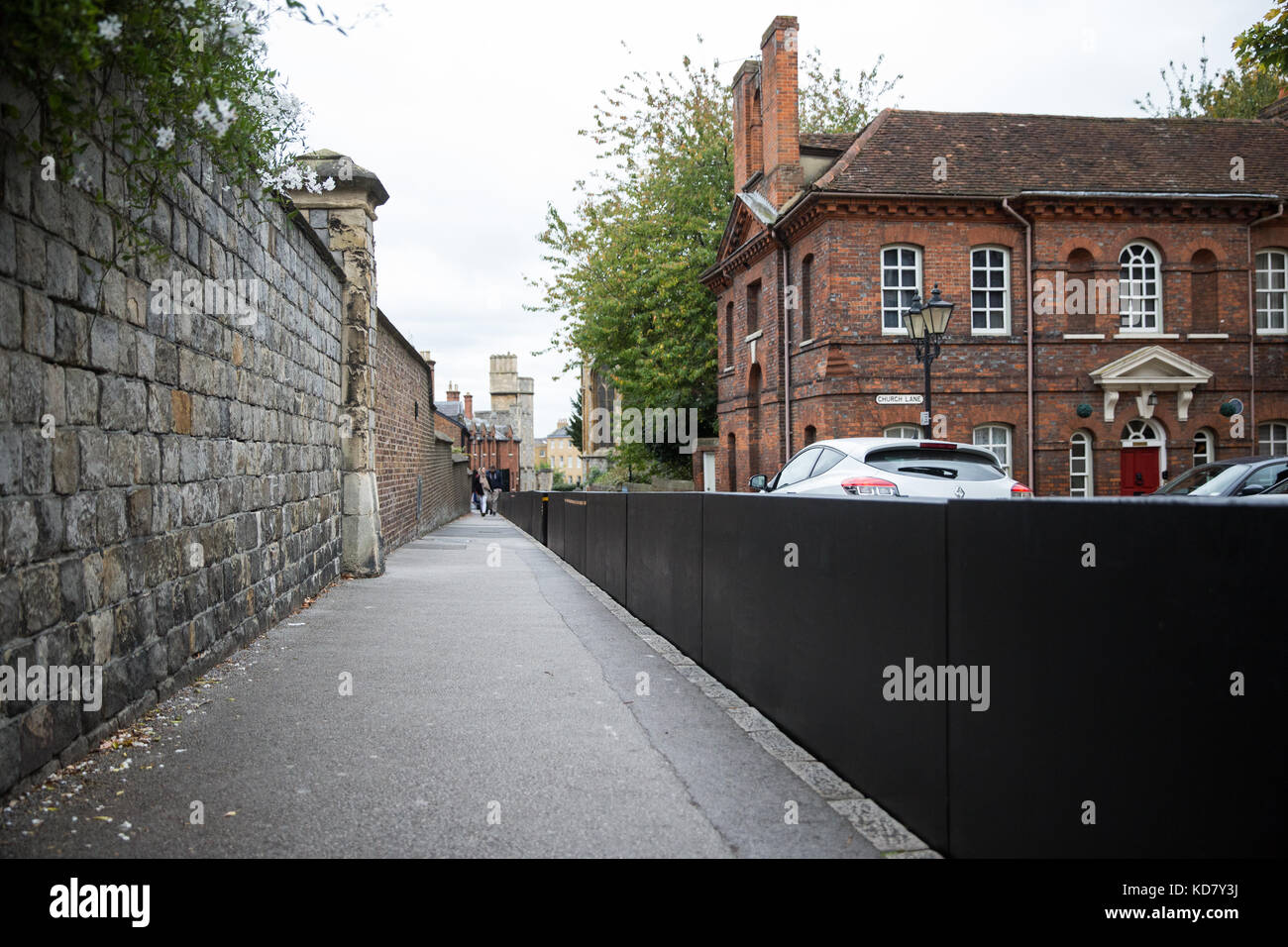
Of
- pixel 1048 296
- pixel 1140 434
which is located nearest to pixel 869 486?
pixel 1048 296

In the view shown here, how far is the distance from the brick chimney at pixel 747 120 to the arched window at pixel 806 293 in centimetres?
511

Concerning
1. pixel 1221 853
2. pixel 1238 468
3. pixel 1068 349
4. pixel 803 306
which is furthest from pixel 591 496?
pixel 1068 349

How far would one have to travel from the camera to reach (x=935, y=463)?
10148 mm

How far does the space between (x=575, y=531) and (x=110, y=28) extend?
1277 centimetres

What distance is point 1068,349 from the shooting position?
2350 cm

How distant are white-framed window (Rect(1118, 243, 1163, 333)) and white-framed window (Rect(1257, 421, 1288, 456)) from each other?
3687 mm

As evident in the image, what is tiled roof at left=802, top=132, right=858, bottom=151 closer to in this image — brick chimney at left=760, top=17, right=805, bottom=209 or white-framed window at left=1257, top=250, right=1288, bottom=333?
brick chimney at left=760, top=17, right=805, bottom=209

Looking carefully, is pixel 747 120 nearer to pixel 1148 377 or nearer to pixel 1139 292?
pixel 1139 292

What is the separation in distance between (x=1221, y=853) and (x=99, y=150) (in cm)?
502

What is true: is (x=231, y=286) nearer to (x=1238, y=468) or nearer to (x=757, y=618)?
(x=757, y=618)

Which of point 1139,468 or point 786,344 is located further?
point 786,344
